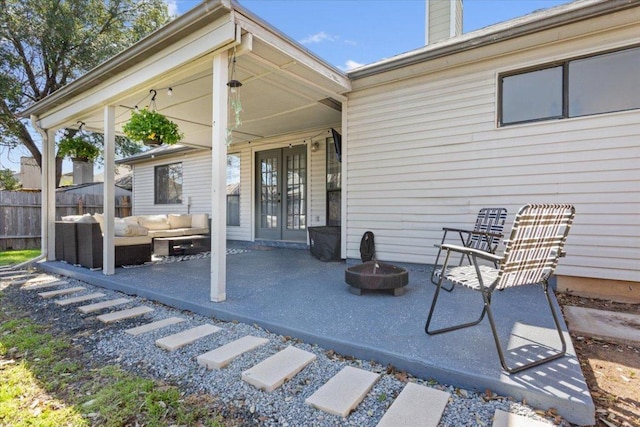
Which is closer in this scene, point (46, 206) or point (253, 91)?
point (253, 91)

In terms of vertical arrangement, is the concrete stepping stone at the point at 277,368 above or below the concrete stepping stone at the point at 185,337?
above

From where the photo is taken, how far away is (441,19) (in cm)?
629

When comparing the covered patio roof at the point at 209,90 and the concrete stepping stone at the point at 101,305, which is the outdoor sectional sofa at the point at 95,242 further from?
the concrete stepping stone at the point at 101,305

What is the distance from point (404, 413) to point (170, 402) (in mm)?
1195

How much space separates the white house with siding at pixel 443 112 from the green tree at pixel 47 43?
250 inches

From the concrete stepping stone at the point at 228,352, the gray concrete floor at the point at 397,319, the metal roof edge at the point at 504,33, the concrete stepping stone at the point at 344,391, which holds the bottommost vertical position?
the concrete stepping stone at the point at 228,352

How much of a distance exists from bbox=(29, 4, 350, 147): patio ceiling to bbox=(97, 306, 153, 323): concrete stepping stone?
8.52 ft

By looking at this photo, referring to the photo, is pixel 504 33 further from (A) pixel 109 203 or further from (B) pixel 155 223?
(B) pixel 155 223

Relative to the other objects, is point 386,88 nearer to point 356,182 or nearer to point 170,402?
point 356,182

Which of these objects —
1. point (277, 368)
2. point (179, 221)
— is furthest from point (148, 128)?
point (179, 221)

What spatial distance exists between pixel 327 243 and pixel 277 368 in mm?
3512

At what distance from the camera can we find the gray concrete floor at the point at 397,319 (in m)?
1.68

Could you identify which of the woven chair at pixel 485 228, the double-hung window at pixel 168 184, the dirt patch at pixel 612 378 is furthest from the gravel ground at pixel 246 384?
the double-hung window at pixel 168 184

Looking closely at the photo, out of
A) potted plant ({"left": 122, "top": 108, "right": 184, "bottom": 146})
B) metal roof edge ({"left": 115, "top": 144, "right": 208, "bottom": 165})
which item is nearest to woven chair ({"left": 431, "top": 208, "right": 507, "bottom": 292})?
potted plant ({"left": 122, "top": 108, "right": 184, "bottom": 146})
